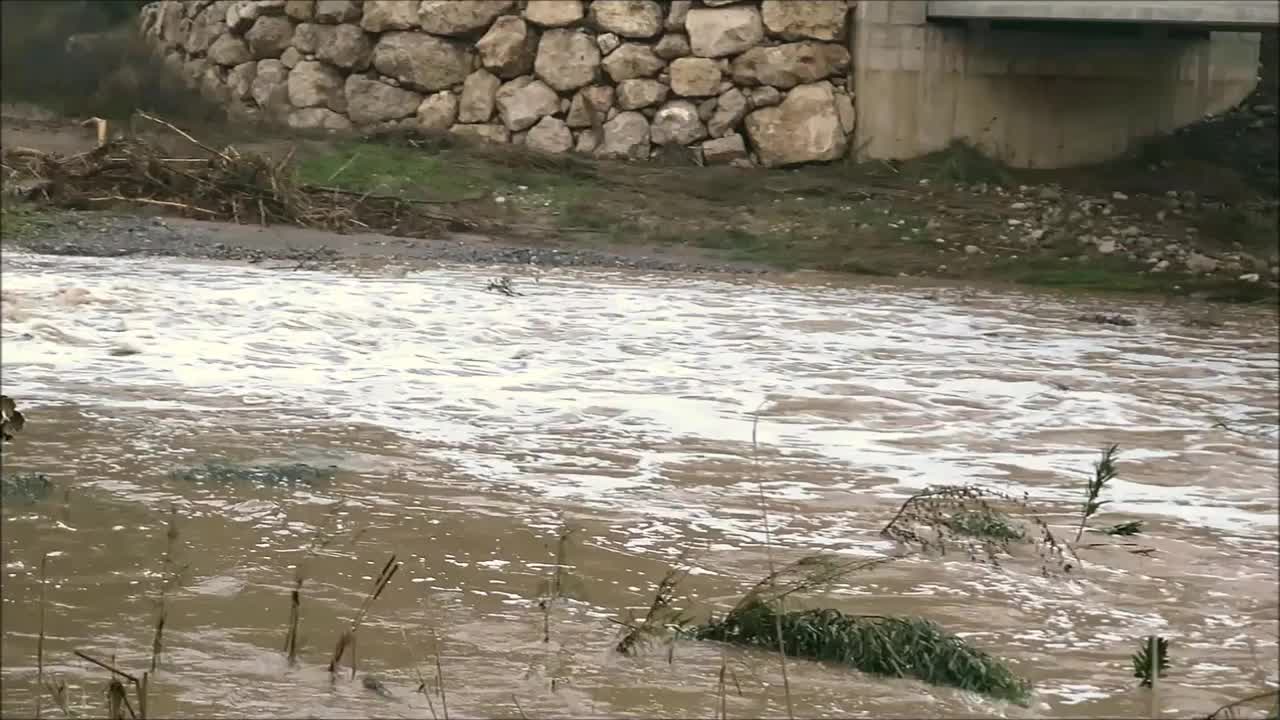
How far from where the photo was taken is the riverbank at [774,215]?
1327 centimetres

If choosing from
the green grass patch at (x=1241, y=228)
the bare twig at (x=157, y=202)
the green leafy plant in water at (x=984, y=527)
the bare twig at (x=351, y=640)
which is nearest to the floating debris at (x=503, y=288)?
the bare twig at (x=157, y=202)

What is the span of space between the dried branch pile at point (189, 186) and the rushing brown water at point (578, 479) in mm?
2295

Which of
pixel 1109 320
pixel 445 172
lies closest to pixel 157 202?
pixel 445 172

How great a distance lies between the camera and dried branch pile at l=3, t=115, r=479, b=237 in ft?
44.9

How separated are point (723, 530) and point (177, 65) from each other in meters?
15.2

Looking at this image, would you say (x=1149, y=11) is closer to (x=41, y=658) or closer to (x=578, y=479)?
(x=578, y=479)

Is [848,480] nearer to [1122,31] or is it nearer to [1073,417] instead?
[1073,417]

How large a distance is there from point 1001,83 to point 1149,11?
273 cm

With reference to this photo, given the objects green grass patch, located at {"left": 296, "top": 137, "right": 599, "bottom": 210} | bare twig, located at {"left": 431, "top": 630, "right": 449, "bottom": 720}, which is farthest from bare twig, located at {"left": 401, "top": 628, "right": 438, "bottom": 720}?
green grass patch, located at {"left": 296, "top": 137, "right": 599, "bottom": 210}

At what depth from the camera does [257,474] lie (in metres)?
5.82

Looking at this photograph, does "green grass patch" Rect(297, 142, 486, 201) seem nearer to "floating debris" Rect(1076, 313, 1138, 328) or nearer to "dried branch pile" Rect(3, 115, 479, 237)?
"dried branch pile" Rect(3, 115, 479, 237)

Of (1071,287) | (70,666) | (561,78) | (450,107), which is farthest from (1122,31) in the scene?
(70,666)

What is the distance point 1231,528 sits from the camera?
5.95 m

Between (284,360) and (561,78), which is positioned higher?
(561,78)
